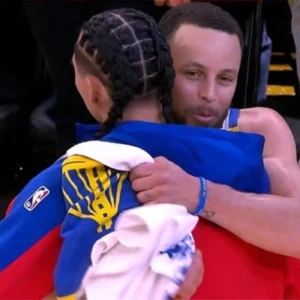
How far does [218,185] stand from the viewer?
105 centimetres

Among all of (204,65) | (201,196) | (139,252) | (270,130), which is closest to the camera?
(139,252)

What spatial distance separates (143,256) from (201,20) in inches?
17.9

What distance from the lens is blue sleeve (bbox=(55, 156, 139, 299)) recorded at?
0.97 meters

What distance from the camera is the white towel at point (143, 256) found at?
94 centimetres

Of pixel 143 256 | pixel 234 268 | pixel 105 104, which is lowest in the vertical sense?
pixel 234 268

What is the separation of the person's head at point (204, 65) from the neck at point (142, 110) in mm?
129

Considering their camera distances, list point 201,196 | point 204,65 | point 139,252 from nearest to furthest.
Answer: point 139,252, point 201,196, point 204,65

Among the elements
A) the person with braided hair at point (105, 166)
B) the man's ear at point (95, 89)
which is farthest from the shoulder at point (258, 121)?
the man's ear at point (95, 89)

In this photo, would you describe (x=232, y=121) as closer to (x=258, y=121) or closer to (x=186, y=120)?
(x=258, y=121)

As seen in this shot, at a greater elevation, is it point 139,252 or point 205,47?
point 205,47

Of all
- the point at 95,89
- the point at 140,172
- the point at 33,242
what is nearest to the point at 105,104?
the point at 95,89

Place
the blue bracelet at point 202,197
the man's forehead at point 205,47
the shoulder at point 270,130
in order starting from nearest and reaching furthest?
the blue bracelet at point 202,197 → the man's forehead at point 205,47 → the shoulder at point 270,130

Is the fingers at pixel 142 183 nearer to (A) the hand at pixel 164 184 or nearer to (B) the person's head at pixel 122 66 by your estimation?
(A) the hand at pixel 164 184

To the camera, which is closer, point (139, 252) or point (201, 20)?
point (139, 252)
